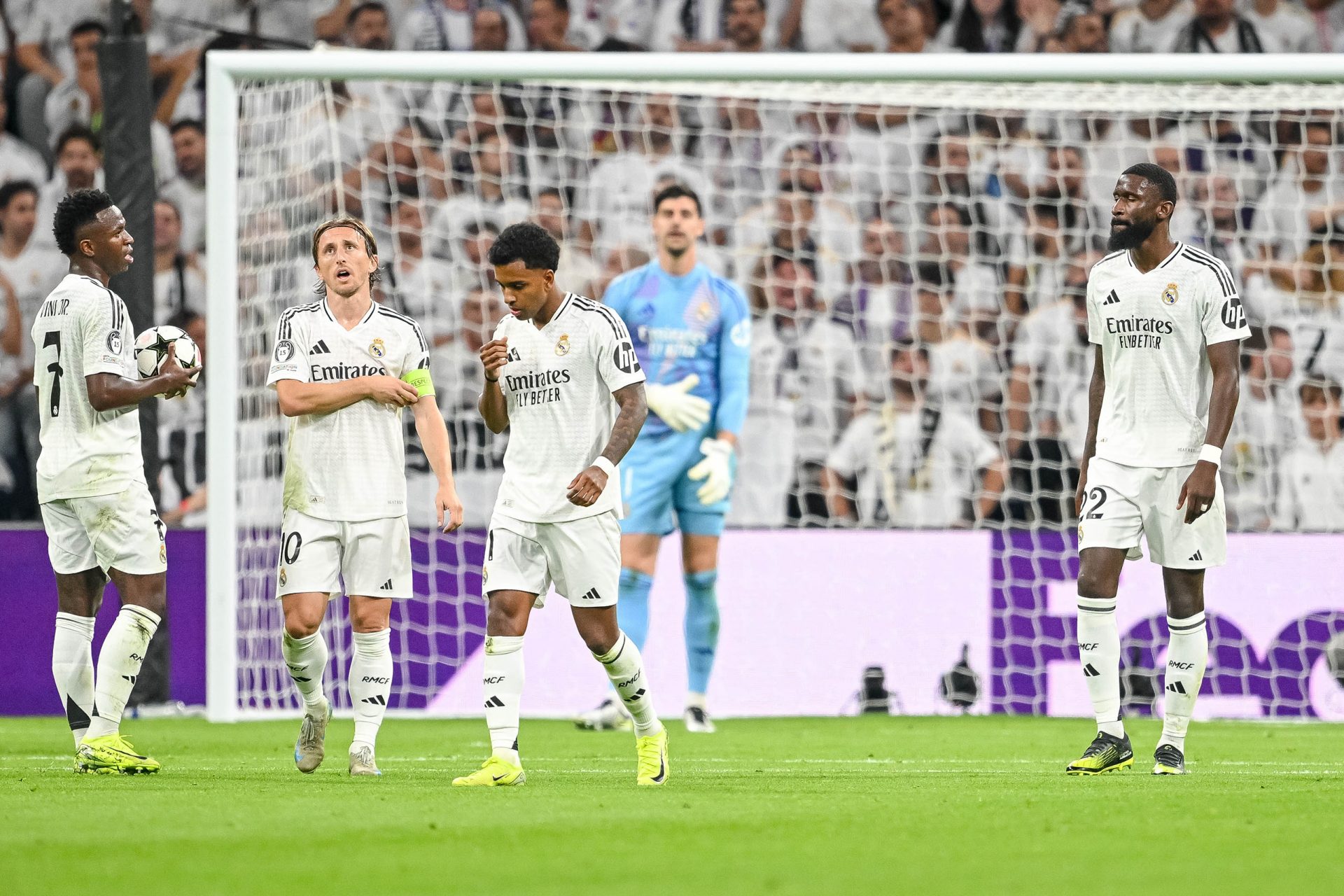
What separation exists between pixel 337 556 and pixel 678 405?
3.01m

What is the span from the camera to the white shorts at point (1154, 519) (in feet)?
22.0

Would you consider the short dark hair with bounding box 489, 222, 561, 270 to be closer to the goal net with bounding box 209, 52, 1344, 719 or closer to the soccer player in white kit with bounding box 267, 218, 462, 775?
the soccer player in white kit with bounding box 267, 218, 462, 775

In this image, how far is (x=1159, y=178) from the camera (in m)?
6.74

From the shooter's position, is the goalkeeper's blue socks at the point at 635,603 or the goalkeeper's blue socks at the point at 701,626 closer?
the goalkeeper's blue socks at the point at 635,603

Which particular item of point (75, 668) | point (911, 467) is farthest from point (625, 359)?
point (911, 467)

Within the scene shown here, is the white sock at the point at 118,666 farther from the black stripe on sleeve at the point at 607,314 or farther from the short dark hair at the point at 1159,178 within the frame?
the short dark hair at the point at 1159,178

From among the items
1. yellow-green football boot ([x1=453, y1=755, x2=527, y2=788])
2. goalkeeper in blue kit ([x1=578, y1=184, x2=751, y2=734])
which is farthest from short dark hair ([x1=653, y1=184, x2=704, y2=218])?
yellow-green football boot ([x1=453, y1=755, x2=527, y2=788])

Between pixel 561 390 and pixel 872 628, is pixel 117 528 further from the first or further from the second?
pixel 872 628

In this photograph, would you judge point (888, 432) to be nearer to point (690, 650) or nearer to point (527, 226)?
point (690, 650)

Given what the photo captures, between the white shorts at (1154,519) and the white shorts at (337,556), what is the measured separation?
2505 millimetres

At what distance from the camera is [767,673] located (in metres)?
10.6

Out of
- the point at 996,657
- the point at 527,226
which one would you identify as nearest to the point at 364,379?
the point at 527,226

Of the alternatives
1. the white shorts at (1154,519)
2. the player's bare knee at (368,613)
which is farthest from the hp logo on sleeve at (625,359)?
the white shorts at (1154,519)

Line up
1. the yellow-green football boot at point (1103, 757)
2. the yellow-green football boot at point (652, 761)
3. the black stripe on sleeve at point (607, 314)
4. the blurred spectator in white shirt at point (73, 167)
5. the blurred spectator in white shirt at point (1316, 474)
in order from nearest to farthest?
the yellow-green football boot at point (652, 761), the black stripe on sleeve at point (607, 314), the yellow-green football boot at point (1103, 757), the blurred spectator in white shirt at point (1316, 474), the blurred spectator in white shirt at point (73, 167)
